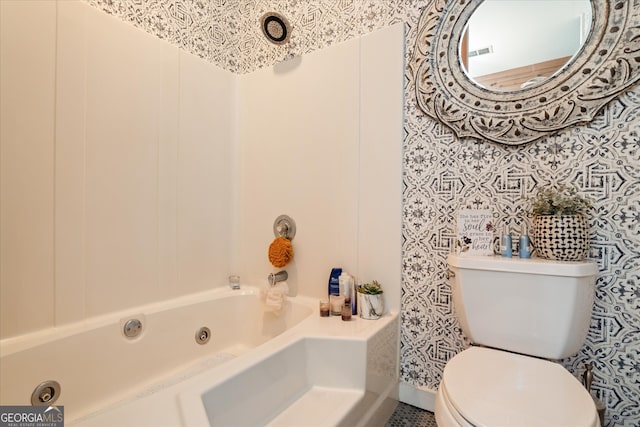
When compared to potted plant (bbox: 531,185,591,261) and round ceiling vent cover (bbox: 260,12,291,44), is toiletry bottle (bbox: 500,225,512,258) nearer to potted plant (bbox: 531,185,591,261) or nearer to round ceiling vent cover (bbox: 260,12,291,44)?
potted plant (bbox: 531,185,591,261)

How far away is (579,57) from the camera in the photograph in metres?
1.14

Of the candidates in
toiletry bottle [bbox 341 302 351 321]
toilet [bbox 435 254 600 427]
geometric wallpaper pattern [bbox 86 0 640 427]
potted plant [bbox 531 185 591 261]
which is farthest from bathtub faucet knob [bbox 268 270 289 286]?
potted plant [bbox 531 185 591 261]

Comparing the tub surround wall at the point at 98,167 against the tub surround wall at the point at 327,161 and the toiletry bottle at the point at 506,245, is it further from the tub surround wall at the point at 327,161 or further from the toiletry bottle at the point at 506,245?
the toiletry bottle at the point at 506,245

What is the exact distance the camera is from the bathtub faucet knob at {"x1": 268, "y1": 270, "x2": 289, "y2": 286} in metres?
1.73

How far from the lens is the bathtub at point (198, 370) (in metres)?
0.86

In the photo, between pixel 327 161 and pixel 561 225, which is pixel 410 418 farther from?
pixel 327 161

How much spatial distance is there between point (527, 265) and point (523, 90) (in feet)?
2.29

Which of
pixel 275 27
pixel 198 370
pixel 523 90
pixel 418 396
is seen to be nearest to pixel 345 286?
pixel 418 396

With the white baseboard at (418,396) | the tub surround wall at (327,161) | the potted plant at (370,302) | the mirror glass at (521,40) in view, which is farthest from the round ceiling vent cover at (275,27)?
the white baseboard at (418,396)

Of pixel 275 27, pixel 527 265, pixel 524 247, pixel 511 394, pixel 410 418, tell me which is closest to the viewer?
pixel 511 394

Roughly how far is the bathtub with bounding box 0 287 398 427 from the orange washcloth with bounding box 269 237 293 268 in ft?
0.79

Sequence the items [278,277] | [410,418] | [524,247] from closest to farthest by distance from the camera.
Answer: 1. [524,247]
2. [410,418]
3. [278,277]

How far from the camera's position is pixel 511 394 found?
0.85 metres


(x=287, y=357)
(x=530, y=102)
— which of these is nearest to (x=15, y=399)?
(x=287, y=357)
